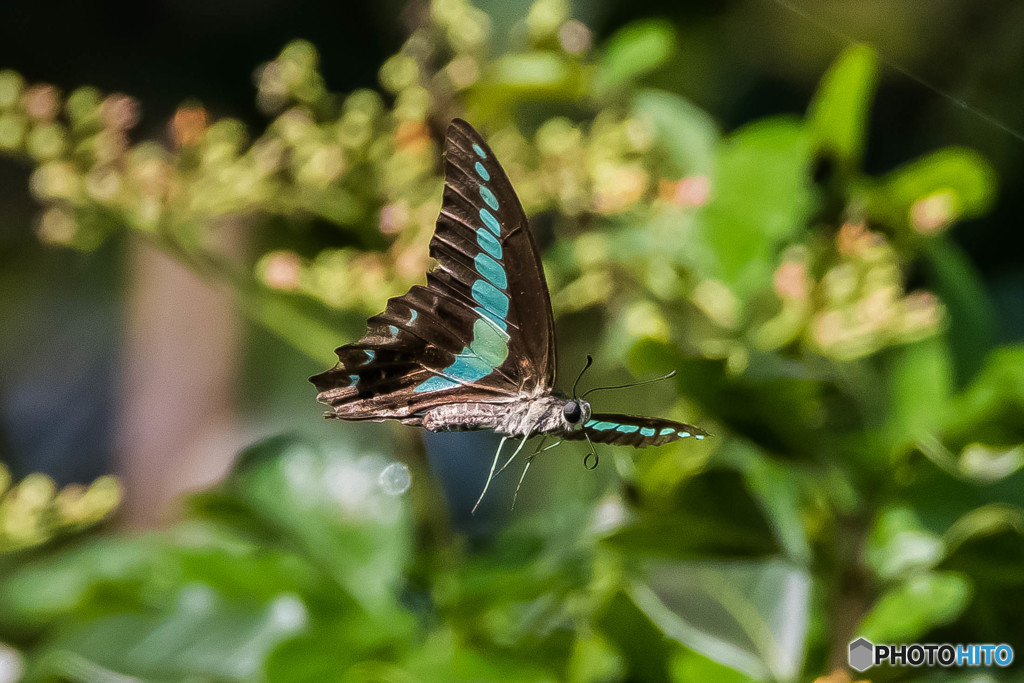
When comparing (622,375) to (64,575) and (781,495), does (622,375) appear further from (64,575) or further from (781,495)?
(64,575)

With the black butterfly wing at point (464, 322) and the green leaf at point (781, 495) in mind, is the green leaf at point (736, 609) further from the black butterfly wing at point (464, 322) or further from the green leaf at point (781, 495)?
the black butterfly wing at point (464, 322)

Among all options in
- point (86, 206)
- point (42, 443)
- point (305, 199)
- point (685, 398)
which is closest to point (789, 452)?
point (685, 398)

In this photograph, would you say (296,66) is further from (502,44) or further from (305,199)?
(502,44)

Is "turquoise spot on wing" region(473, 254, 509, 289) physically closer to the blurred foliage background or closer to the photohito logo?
the blurred foliage background

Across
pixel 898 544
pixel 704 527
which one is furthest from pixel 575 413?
pixel 898 544

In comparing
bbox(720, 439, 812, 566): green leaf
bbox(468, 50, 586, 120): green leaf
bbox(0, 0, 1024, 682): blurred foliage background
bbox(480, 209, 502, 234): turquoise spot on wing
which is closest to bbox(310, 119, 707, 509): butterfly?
bbox(480, 209, 502, 234): turquoise spot on wing

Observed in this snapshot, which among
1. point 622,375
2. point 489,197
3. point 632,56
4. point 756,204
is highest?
point 632,56
